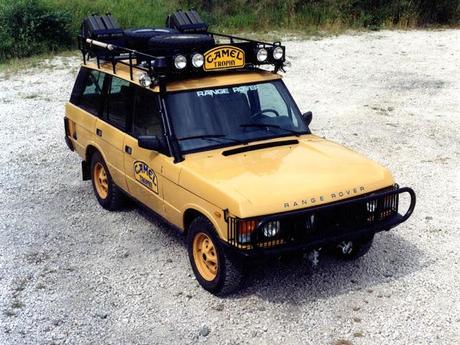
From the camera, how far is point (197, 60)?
616 cm

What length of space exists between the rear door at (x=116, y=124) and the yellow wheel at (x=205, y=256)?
A: 155cm

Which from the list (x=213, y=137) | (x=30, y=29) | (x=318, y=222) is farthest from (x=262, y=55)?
(x=30, y=29)

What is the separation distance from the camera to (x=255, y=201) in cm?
505

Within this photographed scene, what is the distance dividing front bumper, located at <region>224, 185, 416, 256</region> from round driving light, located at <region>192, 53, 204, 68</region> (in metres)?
1.86

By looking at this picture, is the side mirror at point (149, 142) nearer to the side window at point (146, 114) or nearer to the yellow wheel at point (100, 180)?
the side window at point (146, 114)

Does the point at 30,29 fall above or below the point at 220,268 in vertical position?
above

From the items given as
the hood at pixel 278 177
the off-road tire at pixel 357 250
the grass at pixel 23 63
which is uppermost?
the hood at pixel 278 177

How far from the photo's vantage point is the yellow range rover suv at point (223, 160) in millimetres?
5172

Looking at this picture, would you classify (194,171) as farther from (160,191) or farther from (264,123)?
(264,123)

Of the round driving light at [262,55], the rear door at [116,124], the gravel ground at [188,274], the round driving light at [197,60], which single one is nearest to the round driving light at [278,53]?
the round driving light at [262,55]

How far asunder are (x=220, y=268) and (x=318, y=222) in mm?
943

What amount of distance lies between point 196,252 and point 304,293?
1066mm

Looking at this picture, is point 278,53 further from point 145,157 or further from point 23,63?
point 23,63

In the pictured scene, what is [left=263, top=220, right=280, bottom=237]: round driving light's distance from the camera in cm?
508
